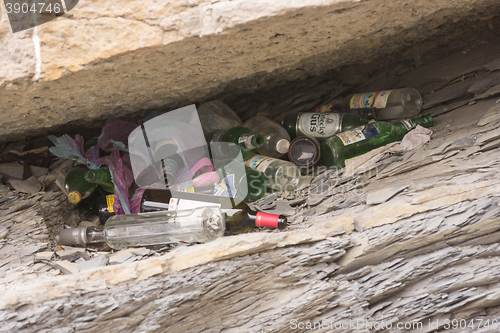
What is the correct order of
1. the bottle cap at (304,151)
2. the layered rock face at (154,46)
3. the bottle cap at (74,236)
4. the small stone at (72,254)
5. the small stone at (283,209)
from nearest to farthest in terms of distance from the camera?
the layered rock face at (154,46), the small stone at (72,254), the bottle cap at (74,236), the small stone at (283,209), the bottle cap at (304,151)

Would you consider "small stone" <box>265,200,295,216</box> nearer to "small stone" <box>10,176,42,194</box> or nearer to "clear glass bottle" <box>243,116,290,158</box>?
"clear glass bottle" <box>243,116,290,158</box>

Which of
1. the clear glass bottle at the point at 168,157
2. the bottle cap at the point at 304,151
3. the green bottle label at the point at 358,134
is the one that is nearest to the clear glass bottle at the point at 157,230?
the clear glass bottle at the point at 168,157

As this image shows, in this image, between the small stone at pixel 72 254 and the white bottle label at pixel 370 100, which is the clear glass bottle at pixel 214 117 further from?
the small stone at pixel 72 254

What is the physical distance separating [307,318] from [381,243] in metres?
0.32

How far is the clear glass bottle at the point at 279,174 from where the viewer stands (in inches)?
60.1

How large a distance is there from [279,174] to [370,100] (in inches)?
24.8

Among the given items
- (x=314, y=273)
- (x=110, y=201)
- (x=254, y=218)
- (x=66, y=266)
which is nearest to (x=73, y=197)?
(x=110, y=201)

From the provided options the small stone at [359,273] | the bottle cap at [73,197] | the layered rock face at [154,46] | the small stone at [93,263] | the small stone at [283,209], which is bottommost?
the small stone at [359,273]

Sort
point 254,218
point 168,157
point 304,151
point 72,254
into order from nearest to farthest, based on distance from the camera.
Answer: point 72,254
point 254,218
point 168,157
point 304,151

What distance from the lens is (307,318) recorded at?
1062mm

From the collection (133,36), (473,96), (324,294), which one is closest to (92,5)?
(133,36)

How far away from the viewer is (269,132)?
1764 millimetres

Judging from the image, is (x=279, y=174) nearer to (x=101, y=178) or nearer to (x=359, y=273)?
(x=359, y=273)

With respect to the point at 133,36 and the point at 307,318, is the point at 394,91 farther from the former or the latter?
the point at 133,36
